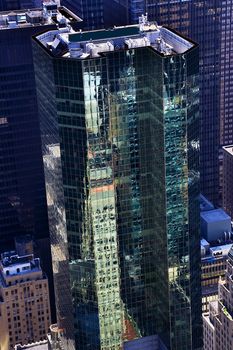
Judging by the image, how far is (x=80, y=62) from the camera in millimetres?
199125

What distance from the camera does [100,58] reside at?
200 m

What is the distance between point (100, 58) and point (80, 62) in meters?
4.94
